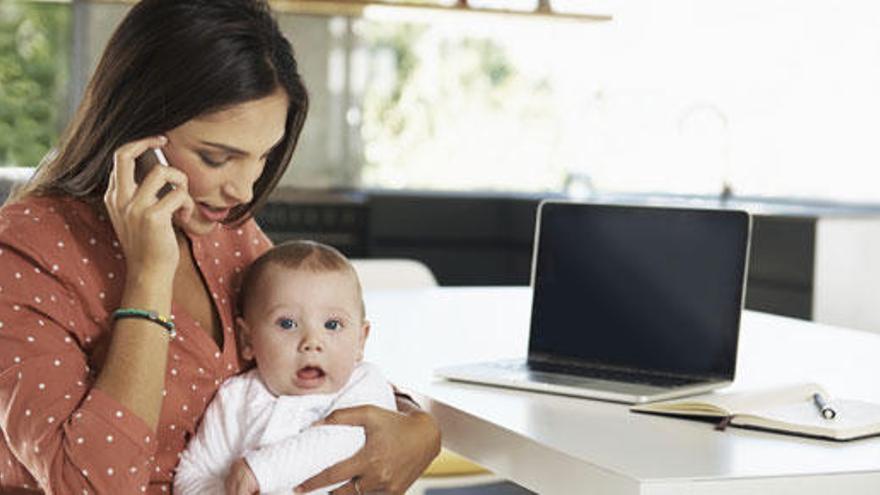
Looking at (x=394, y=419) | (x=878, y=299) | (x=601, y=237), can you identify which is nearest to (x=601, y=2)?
(x=878, y=299)

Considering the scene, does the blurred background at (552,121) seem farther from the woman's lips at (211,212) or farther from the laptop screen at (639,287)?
the woman's lips at (211,212)

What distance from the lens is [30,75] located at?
22.5 feet

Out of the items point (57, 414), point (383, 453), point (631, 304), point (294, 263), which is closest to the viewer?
point (57, 414)

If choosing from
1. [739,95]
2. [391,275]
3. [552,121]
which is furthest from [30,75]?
[391,275]

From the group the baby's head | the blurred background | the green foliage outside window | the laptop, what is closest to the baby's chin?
the baby's head

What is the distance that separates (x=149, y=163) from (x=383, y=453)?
472 mm

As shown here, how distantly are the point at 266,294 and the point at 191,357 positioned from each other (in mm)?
139

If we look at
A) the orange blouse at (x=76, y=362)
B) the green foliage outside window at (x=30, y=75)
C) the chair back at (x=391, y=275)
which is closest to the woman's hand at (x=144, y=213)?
the orange blouse at (x=76, y=362)

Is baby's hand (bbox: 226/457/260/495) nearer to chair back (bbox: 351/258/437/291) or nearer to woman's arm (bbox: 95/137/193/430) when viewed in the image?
woman's arm (bbox: 95/137/193/430)

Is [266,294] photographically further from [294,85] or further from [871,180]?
[871,180]

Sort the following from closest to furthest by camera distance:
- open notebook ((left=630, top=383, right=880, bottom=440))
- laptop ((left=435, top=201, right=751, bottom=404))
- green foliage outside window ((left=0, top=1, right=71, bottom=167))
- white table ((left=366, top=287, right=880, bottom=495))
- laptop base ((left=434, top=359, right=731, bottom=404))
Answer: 1. white table ((left=366, top=287, right=880, bottom=495))
2. open notebook ((left=630, top=383, right=880, bottom=440))
3. laptop base ((left=434, top=359, right=731, bottom=404))
4. laptop ((left=435, top=201, right=751, bottom=404))
5. green foliage outside window ((left=0, top=1, right=71, bottom=167))

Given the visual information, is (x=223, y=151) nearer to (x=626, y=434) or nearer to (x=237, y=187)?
(x=237, y=187)

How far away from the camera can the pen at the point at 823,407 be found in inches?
77.1

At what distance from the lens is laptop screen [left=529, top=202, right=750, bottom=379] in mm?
2246
